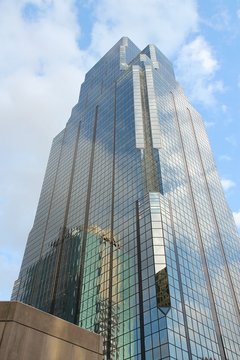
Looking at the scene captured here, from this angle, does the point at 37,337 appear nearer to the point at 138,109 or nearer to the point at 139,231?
the point at 139,231

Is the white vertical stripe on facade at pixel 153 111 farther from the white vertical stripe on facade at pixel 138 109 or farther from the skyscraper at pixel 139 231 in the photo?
the white vertical stripe on facade at pixel 138 109

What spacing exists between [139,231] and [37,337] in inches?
2051

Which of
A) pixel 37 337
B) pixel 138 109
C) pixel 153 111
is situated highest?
pixel 138 109

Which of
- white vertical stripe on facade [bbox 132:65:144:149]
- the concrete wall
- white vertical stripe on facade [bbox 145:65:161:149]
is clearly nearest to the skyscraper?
white vertical stripe on facade [bbox 132:65:144:149]

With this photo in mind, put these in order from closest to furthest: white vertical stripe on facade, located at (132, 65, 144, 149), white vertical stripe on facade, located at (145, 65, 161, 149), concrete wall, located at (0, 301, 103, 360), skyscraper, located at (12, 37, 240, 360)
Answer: concrete wall, located at (0, 301, 103, 360) → skyscraper, located at (12, 37, 240, 360) → white vertical stripe on facade, located at (145, 65, 161, 149) → white vertical stripe on facade, located at (132, 65, 144, 149)

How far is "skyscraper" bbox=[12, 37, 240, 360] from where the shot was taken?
57.7 meters

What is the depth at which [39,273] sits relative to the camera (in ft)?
312

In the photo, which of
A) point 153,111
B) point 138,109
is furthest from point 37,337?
point 138,109

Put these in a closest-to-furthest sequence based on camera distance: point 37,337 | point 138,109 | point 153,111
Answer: point 37,337 < point 153,111 < point 138,109

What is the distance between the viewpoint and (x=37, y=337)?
1675cm

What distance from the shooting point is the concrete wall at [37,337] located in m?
15.9

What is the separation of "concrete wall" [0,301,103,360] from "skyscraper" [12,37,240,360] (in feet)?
113

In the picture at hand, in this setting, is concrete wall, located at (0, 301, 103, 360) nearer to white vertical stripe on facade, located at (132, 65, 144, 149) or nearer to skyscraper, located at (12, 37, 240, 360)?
skyscraper, located at (12, 37, 240, 360)

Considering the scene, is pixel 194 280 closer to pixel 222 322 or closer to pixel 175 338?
pixel 222 322
